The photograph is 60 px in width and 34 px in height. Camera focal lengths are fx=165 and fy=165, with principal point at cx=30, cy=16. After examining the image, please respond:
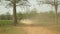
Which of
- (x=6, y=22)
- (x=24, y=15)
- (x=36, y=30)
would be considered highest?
(x=24, y=15)

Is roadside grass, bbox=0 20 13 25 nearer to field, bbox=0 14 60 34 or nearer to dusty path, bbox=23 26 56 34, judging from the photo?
field, bbox=0 14 60 34

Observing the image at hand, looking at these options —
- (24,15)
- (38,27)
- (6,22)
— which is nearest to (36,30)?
(38,27)

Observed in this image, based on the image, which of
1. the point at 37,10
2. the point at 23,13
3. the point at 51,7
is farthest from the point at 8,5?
the point at 51,7

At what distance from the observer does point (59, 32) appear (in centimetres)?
311

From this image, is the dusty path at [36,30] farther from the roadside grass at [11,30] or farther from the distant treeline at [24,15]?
the distant treeline at [24,15]

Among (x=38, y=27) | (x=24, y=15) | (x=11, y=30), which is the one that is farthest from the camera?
(x=24, y=15)

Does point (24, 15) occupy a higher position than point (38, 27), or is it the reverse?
point (24, 15)

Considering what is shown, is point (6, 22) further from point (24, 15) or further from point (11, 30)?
point (24, 15)

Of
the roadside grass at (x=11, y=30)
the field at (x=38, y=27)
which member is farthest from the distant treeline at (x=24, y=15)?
the roadside grass at (x=11, y=30)

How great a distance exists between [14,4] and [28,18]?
388mm

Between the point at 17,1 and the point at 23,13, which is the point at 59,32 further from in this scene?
the point at 17,1

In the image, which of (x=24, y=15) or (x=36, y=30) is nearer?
(x=36, y=30)

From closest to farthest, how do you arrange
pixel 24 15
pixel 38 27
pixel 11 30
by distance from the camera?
pixel 11 30, pixel 38 27, pixel 24 15

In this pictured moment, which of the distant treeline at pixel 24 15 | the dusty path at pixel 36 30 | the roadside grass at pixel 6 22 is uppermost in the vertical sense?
the distant treeline at pixel 24 15
